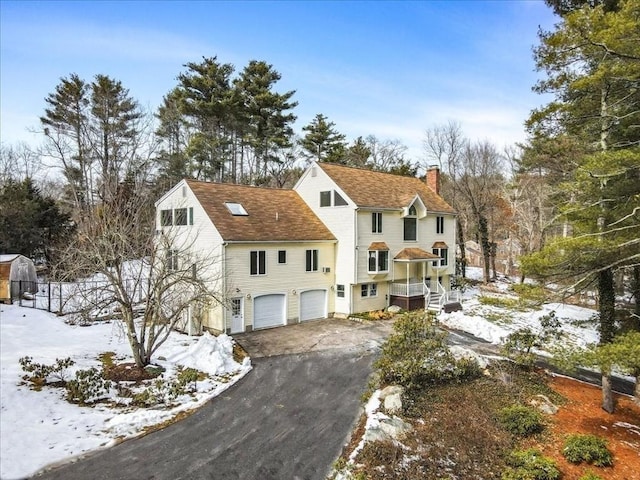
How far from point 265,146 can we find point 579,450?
112 feet

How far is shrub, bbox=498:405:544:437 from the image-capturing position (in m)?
9.73

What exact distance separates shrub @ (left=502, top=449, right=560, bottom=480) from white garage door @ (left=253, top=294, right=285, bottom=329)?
13941mm

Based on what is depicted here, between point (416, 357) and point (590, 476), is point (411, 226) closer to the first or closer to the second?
point (416, 357)

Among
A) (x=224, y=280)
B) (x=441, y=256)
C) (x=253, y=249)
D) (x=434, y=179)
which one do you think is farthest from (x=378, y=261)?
(x=434, y=179)

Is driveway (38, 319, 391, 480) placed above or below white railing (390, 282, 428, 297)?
below

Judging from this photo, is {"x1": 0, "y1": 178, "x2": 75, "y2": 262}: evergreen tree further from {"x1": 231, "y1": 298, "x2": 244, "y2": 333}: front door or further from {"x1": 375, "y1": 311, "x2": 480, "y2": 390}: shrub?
{"x1": 375, "y1": 311, "x2": 480, "y2": 390}: shrub

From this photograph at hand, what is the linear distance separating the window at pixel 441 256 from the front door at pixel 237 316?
14.6 meters

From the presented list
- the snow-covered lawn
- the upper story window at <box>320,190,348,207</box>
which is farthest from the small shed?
the upper story window at <box>320,190,348,207</box>

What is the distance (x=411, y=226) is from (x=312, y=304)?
8.74 m

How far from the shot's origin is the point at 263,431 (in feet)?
33.2

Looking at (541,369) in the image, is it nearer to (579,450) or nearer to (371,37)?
(579,450)

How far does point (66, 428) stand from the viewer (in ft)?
32.0

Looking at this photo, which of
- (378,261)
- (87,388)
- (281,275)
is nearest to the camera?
(87,388)

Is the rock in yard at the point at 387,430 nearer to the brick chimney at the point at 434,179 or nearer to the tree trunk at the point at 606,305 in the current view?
the tree trunk at the point at 606,305
